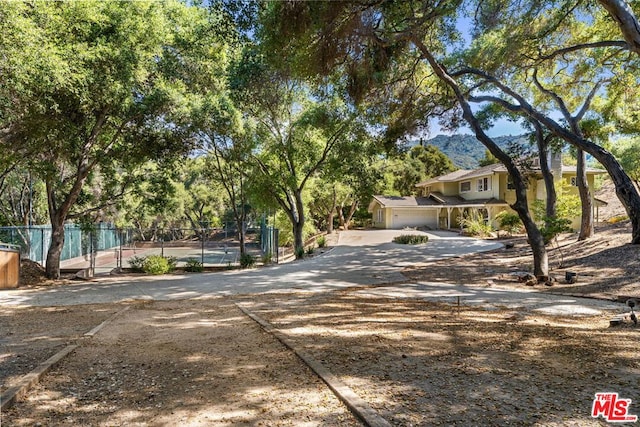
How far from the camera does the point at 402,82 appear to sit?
1273 centimetres

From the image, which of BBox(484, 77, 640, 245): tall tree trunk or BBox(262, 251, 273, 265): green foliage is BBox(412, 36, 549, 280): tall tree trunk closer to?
BBox(484, 77, 640, 245): tall tree trunk

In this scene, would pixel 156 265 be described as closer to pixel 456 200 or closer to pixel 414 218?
pixel 414 218

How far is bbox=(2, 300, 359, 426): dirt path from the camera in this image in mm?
2961

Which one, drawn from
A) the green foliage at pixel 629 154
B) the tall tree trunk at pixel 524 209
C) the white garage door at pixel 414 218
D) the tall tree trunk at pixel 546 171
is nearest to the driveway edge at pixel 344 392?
the tall tree trunk at pixel 524 209

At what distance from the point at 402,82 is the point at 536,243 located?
6326 mm

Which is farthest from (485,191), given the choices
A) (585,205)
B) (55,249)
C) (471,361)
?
(471,361)

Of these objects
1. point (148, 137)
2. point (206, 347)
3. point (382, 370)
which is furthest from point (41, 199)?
point (382, 370)

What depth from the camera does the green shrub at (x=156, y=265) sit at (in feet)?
50.8

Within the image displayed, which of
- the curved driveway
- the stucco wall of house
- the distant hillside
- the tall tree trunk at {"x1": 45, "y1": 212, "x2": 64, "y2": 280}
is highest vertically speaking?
the distant hillside

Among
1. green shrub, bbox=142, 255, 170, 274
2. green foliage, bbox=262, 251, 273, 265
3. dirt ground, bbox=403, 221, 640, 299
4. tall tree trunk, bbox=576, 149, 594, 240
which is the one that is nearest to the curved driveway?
green shrub, bbox=142, 255, 170, 274

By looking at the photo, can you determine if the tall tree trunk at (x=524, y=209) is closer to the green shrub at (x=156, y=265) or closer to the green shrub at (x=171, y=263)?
the green shrub at (x=156, y=265)

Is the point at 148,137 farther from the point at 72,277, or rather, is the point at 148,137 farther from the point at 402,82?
the point at 402,82

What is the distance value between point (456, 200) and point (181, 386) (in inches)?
1333

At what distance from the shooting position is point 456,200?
114 ft
